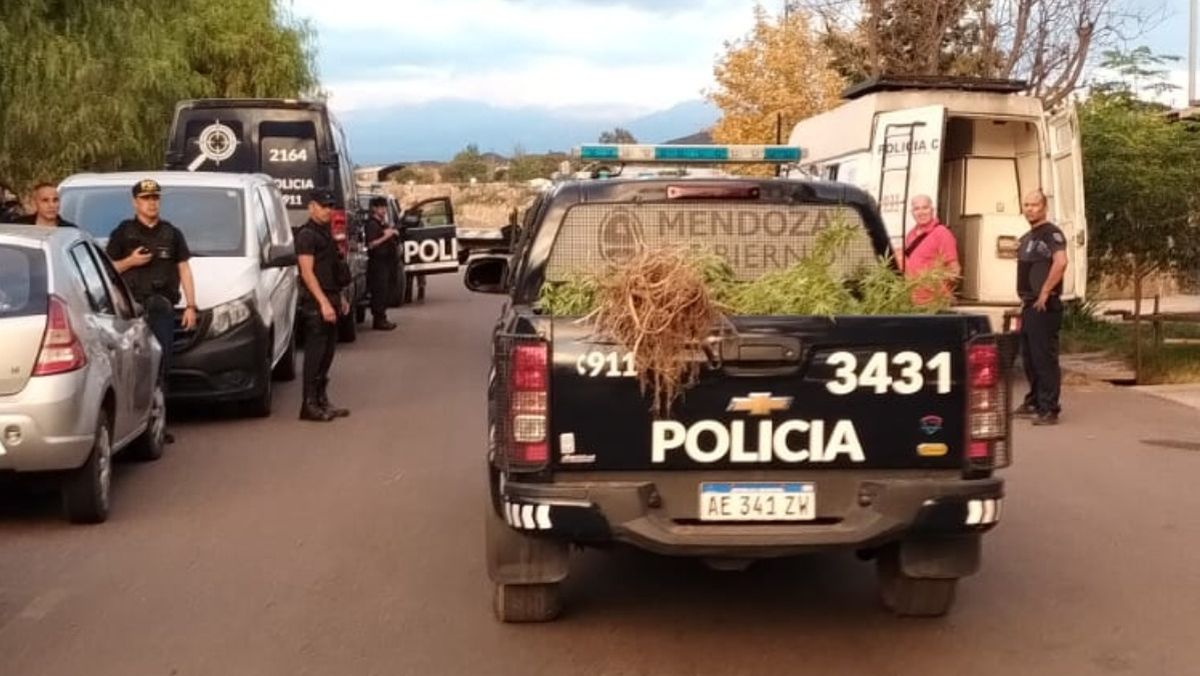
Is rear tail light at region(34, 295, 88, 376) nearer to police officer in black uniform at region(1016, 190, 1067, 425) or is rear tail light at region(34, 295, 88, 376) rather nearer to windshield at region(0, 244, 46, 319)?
windshield at region(0, 244, 46, 319)

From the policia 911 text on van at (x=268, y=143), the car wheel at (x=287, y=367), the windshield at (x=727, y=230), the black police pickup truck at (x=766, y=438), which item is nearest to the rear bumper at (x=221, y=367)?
the car wheel at (x=287, y=367)

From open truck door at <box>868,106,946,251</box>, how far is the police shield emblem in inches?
302

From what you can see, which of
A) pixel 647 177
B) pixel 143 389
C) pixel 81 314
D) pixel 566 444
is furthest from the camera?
pixel 143 389

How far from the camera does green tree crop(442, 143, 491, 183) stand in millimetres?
98475

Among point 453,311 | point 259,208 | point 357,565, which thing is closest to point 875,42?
point 453,311

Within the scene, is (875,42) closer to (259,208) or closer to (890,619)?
(259,208)

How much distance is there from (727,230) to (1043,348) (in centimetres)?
597

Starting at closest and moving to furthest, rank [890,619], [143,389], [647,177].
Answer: [890,619] → [647,177] → [143,389]

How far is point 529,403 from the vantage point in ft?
18.7

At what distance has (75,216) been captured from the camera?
1285cm

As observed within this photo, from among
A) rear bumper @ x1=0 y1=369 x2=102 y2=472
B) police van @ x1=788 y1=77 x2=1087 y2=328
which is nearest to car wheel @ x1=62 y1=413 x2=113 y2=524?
rear bumper @ x1=0 y1=369 x2=102 y2=472

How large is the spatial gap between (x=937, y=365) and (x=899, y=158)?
9.58 m

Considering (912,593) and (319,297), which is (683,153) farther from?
(912,593)

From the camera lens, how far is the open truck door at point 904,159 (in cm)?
1435
